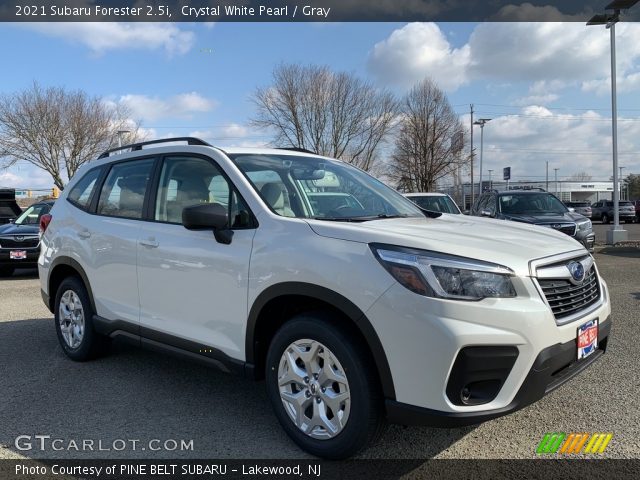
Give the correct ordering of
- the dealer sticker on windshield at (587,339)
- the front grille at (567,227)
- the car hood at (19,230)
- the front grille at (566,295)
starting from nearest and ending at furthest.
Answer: the front grille at (566,295) → the dealer sticker on windshield at (587,339) → the front grille at (567,227) → the car hood at (19,230)

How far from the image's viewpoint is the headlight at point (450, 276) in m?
2.60

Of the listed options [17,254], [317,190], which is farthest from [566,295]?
[17,254]

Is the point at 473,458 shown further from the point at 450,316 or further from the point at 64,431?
the point at 64,431

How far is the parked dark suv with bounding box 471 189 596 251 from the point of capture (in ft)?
34.8

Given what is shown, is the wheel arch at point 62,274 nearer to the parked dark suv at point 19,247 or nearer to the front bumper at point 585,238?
the parked dark suv at point 19,247

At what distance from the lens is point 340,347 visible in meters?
2.82

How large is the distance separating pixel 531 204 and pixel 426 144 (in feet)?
99.1

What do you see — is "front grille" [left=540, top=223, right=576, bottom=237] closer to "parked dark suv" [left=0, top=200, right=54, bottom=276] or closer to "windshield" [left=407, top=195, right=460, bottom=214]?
"windshield" [left=407, top=195, right=460, bottom=214]

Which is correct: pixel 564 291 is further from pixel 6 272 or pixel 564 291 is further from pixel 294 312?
pixel 6 272

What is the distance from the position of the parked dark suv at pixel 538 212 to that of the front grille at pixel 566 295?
7.64 metres

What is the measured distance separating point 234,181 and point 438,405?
1.93 meters

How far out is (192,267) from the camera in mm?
3561

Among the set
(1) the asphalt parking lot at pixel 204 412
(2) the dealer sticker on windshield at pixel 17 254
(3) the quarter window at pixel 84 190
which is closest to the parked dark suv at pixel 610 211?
(1) the asphalt parking lot at pixel 204 412

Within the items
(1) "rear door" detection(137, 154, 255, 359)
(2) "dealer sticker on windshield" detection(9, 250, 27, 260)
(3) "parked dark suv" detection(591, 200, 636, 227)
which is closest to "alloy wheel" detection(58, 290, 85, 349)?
(1) "rear door" detection(137, 154, 255, 359)
